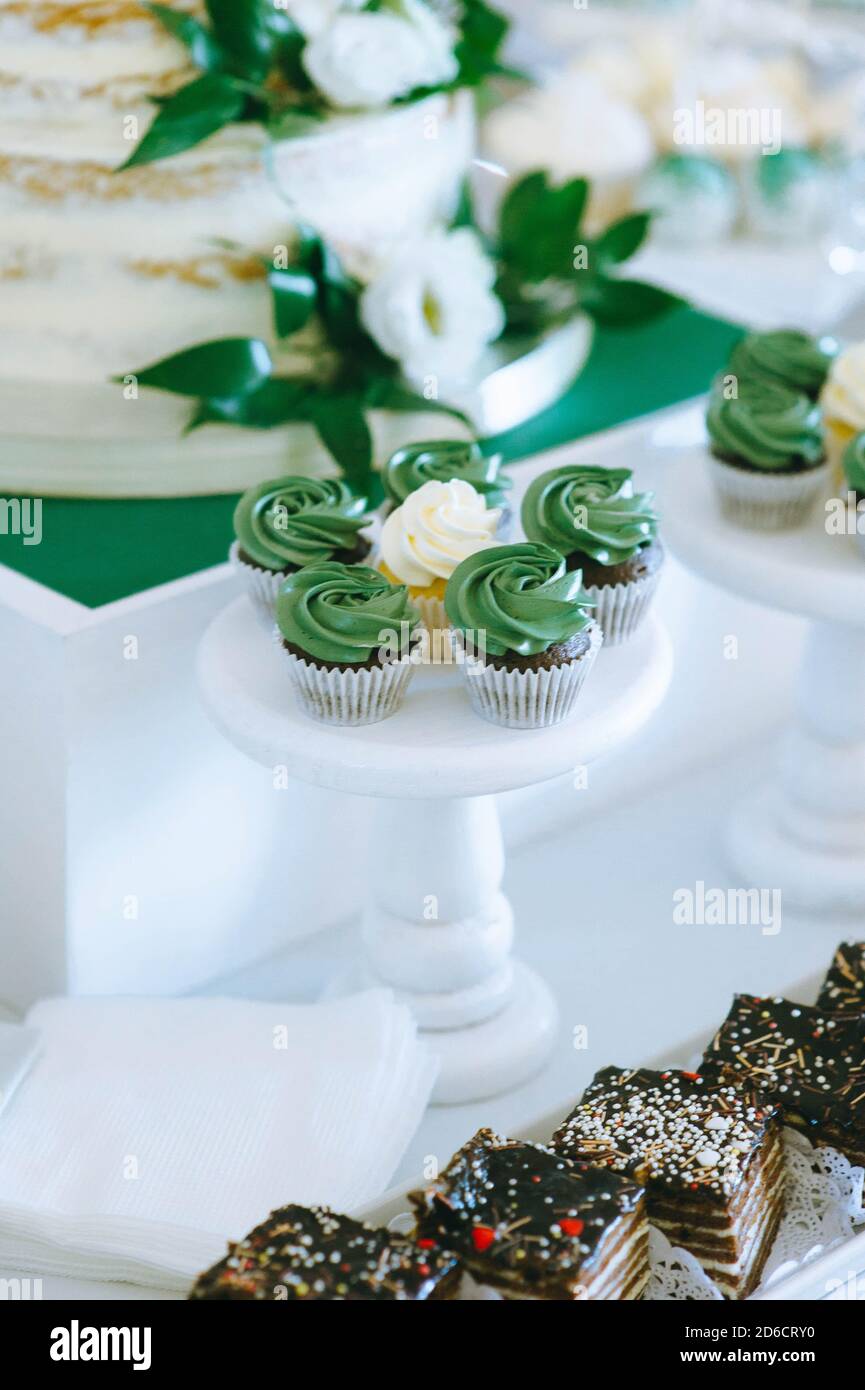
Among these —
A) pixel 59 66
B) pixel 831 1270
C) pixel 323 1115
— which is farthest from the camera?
pixel 59 66

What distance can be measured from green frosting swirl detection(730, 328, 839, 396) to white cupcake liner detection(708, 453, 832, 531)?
69 mm

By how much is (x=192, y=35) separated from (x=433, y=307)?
0.25 metres

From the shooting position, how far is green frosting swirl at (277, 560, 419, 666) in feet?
2.99

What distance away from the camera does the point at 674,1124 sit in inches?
35.8

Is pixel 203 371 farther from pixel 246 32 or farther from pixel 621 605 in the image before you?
pixel 621 605

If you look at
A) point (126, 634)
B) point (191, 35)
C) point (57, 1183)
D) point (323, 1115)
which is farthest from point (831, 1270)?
point (191, 35)

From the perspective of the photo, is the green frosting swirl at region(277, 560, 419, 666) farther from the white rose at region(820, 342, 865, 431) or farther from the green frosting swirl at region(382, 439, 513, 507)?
the white rose at region(820, 342, 865, 431)

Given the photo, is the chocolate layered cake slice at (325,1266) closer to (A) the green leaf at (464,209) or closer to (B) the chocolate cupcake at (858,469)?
(B) the chocolate cupcake at (858,469)

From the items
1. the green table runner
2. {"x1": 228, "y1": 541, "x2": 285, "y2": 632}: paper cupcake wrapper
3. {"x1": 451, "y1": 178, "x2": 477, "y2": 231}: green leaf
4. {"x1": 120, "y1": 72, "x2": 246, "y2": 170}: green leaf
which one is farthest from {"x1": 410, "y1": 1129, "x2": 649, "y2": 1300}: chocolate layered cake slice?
{"x1": 451, "y1": 178, "x2": 477, "y2": 231}: green leaf

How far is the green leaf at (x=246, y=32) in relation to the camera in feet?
3.86

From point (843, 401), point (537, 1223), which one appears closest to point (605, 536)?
point (843, 401)

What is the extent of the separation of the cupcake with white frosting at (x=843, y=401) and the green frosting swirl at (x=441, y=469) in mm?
262

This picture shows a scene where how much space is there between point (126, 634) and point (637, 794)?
21.2 inches

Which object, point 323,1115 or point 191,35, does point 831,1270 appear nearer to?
point 323,1115
